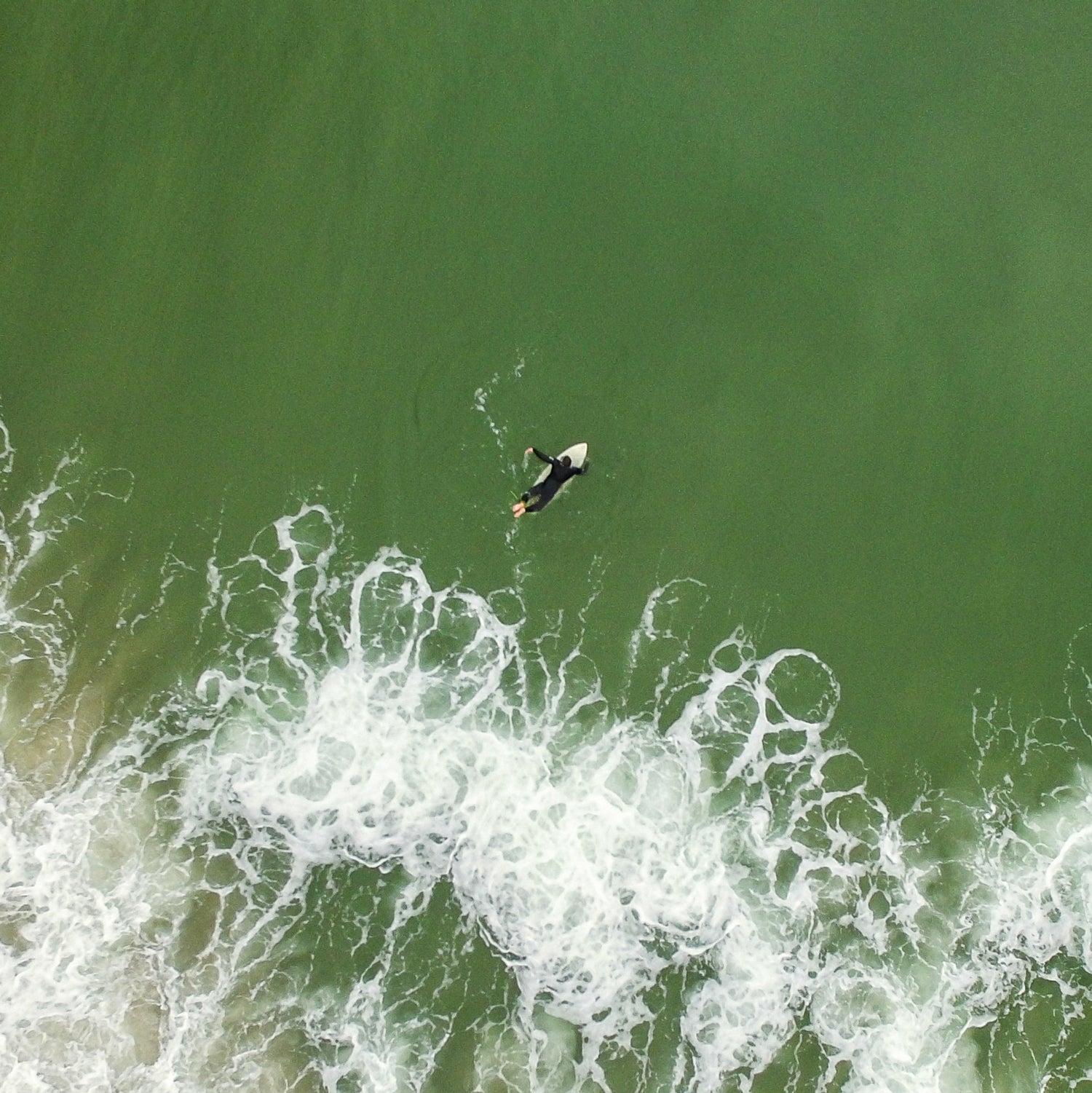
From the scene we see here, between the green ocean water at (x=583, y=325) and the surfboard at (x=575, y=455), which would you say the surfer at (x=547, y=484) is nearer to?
the surfboard at (x=575, y=455)

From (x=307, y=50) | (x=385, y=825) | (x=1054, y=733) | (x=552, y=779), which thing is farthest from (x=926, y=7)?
(x=385, y=825)

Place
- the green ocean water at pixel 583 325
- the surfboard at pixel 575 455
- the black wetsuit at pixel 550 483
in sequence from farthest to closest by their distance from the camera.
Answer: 1. the green ocean water at pixel 583 325
2. the surfboard at pixel 575 455
3. the black wetsuit at pixel 550 483

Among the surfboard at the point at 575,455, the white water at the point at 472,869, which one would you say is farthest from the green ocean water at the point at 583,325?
the white water at the point at 472,869

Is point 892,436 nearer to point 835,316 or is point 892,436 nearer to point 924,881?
point 835,316

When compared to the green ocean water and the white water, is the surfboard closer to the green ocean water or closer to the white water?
the green ocean water

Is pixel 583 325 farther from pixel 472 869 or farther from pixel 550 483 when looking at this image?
pixel 472 869

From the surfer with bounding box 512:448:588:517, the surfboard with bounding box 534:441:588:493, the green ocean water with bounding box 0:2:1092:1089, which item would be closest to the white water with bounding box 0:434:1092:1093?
the green ocean water with bounding box 0:2:1092:1089

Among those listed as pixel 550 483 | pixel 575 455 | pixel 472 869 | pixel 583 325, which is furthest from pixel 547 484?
pixel 472 869
